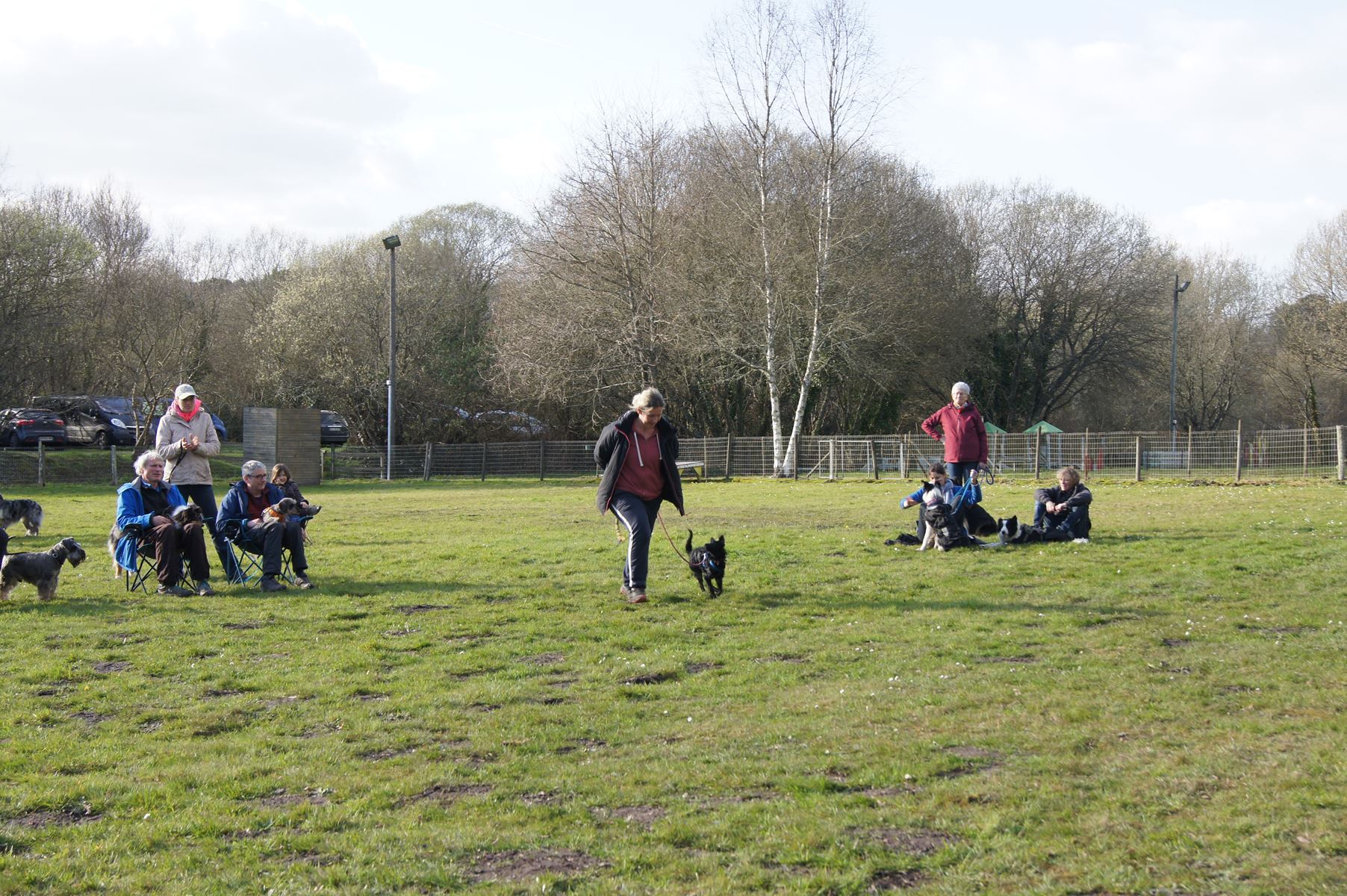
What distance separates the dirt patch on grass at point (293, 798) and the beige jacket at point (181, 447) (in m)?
6.76

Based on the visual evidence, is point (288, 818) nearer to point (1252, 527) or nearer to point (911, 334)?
point (1252, 527)

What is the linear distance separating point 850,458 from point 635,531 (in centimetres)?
2583

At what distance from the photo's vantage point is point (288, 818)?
4770mm

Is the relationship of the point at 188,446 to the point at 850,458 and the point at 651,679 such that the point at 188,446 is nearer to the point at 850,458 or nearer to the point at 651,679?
the point at 651,679

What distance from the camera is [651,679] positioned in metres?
7.28

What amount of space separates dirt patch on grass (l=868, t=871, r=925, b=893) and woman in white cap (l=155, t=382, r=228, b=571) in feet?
29.0

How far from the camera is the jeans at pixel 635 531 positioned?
10.0m

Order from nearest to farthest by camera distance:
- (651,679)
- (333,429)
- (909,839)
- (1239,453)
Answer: (909,839), (651,679), (1239,453), (333,429)

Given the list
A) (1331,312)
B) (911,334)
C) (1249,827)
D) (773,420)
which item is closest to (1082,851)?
(1249,827)

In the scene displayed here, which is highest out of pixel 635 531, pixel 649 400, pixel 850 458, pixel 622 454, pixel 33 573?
pixel 649 400

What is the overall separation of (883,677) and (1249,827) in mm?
2937

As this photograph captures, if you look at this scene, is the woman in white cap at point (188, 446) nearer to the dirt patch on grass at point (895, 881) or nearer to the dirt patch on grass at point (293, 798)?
the dirt patch on grass at point (293, 798)

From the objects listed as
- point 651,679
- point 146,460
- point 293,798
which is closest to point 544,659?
point 651,679

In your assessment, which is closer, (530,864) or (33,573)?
(530,864)
